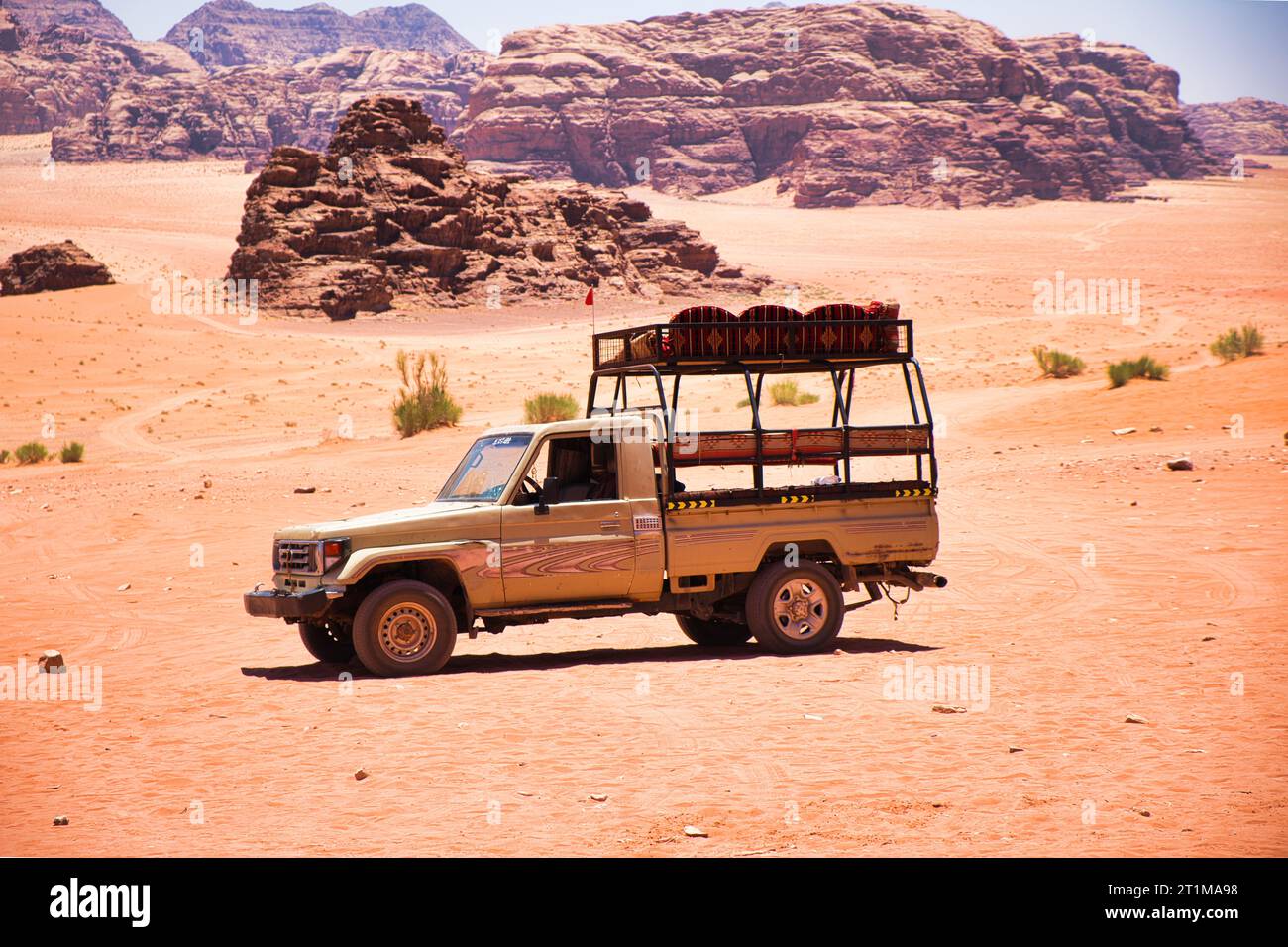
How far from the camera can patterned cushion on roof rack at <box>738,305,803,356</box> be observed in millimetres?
11260

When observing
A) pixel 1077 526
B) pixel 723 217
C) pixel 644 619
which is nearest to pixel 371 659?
pixel 644 619

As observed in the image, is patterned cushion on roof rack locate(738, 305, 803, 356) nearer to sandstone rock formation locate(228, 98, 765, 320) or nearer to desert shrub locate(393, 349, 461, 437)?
desert shrub locate(393, 349, 461, 437)

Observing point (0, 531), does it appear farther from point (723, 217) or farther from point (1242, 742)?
point (723, 217)

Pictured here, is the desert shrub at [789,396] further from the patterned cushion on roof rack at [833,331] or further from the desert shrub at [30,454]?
the patterned cushion on roof rack at [833,331]

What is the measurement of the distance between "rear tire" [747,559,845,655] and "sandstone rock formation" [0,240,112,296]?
7204 cm

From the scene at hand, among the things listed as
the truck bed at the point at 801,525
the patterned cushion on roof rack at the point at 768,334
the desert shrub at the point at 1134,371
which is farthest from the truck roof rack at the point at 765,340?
the desert shrub at the point at 1134,371

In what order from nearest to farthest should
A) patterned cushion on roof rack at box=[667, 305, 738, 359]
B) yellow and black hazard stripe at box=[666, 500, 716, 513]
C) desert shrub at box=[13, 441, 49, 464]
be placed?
yellow and black hazard stripe at box=[666, 500, 716, 513] < patterned cushion on roof rack at box=[667, 305, 738, 359] < desert shrub at box=[13, 441, 49, 464]

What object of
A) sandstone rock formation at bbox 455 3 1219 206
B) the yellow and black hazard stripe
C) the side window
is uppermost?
sandstone rock formation at bbox 455 3 1219 206

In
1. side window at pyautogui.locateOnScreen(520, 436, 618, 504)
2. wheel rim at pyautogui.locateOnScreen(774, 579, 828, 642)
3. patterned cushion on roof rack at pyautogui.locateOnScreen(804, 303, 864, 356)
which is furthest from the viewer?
patterned cushion on roof rack at pyautogui.locateOnScreen(804, 303, 864, 356)

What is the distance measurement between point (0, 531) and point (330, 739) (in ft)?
49.7

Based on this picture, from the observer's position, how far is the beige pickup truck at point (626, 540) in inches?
408

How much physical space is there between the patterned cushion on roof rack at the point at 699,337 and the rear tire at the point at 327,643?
3.70m

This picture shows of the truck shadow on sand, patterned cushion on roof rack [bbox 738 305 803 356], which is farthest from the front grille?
patterned cushion on roof rack [bbox 738 305 803 356]

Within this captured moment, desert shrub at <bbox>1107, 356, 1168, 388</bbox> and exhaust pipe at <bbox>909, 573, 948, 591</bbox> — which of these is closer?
exhaust pipe at <bbox>909, 573, 948, 591</bbox>
